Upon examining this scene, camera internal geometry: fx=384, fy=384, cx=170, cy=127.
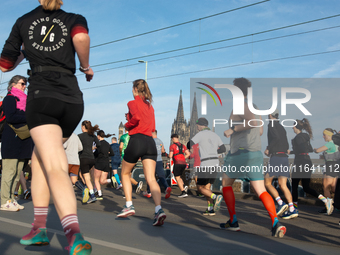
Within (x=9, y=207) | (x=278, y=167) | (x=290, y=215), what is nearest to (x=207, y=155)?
(x=278, y=167)

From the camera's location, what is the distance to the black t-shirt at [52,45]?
2633 mm

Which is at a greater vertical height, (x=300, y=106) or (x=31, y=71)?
(x=300, y=106)

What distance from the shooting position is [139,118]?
5.05m

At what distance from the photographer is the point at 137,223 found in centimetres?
492

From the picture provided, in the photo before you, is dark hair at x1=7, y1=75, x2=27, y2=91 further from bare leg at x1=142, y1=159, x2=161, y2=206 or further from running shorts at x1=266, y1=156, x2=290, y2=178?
running shorts at x1=266, y1=156, x2=290, y2=178

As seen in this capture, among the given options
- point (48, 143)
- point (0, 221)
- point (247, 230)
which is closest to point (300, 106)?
point (247, 230)

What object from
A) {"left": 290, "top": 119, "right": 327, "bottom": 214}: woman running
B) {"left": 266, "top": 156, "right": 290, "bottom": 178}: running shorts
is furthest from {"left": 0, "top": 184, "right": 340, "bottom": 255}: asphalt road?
{"left": 290, "top": 119, "right": 327, "bottom": 214}: woman running

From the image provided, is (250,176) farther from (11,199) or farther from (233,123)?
(11,199)

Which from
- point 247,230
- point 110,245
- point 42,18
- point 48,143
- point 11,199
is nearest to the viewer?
point 48,143

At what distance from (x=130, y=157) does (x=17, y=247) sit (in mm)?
2285

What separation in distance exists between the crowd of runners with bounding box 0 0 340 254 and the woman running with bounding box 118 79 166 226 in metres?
0.01

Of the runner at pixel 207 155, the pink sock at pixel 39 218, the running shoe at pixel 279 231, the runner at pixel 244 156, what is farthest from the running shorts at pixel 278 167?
the pink sock at pixel 39 218

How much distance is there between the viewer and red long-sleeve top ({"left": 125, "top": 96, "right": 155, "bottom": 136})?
5.07 meters

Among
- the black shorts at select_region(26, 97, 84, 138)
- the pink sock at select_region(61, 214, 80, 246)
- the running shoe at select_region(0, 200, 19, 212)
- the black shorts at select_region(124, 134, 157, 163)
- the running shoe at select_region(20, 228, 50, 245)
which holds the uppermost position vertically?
the black shorts at select_region(26, 97, 84, 138)
